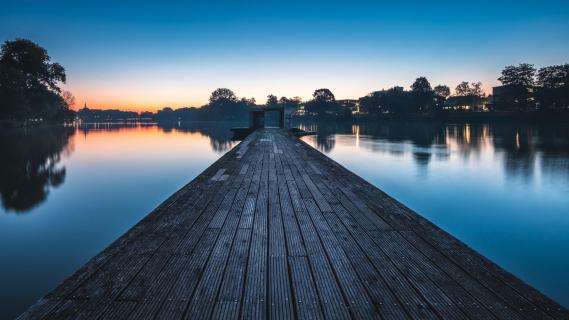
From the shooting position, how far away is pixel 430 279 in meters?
2.51

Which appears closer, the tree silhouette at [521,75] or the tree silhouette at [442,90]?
the tree silhouette at [521,75]

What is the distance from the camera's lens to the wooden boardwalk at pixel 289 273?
6.87 ft

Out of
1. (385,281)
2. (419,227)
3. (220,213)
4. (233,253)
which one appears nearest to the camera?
(385,281)

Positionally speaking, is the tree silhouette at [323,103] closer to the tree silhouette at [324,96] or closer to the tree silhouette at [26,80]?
the tree silhouette at [324,96]

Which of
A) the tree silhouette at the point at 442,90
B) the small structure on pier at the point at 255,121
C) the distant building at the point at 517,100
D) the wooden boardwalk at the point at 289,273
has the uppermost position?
the tree silhouette at the point at 442,90

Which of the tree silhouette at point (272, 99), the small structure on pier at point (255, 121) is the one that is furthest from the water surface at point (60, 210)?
the tree silhouette at point (272, 99)

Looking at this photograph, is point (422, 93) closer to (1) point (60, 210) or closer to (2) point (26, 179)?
(2) point (26, 179)

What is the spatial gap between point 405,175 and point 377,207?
9.78 m

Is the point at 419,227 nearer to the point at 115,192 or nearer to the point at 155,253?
the point at 155,253

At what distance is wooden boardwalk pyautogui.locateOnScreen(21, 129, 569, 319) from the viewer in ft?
6.87

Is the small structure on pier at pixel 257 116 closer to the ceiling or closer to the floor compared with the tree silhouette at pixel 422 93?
closer to the floor

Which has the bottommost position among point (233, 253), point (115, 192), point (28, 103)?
point (115, 192)

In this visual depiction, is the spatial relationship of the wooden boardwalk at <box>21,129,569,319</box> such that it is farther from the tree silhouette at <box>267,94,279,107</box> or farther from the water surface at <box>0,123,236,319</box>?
the tree silhouette at <box>267,94,279,107</box>

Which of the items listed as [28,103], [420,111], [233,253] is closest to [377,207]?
[233,253]
